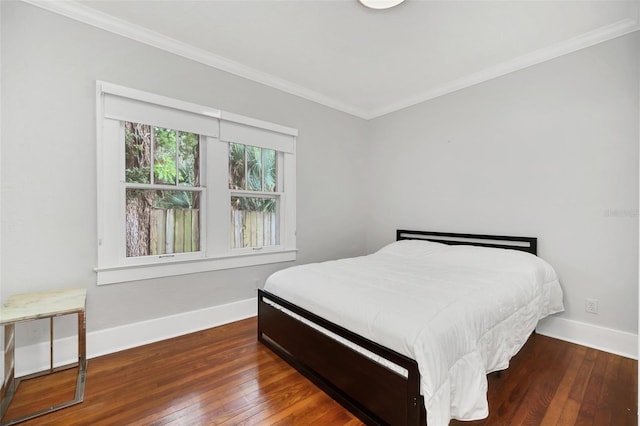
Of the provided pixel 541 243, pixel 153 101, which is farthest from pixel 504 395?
pixel 153 101

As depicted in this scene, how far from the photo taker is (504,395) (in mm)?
1799

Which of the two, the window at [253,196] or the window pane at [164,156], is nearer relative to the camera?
the window pane at [164,156]

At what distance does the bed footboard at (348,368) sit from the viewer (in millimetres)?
1355

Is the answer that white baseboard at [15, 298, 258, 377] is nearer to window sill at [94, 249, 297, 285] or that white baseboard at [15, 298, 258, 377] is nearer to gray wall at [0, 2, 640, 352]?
gray wall at [0, 2, 640, 352]

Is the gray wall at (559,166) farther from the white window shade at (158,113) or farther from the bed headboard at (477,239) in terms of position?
the white window shade at (158,113)

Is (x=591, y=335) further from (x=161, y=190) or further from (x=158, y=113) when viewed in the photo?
(x=158, y=113)

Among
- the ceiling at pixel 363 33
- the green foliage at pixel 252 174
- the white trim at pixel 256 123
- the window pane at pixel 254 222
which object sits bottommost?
the window pane at pixel 254 222

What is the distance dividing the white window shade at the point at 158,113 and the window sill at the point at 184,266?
4.02 ft

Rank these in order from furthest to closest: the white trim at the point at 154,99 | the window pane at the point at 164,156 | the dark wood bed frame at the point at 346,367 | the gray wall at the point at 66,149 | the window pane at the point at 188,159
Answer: the window pane at the point at 188,159 < the window pane at the point at 164,156 < the white trim at the point at 154,99 < the gray wall at the point at 66,149 < the dark wood bed frame at the point at 346,367

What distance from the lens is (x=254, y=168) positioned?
326 cm

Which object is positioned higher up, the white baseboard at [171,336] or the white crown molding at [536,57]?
the white crown molding at [536,57]

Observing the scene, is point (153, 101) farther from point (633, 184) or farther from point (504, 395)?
point (633, 184)

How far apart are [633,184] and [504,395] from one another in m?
1.96

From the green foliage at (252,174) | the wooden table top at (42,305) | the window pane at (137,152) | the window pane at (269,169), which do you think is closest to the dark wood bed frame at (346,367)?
the green foliage at (252,174)
